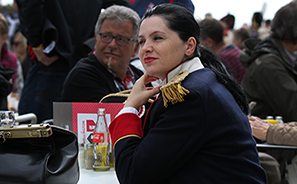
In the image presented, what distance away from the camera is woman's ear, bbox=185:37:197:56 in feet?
4.31

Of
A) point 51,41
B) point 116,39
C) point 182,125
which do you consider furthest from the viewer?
point 51,41

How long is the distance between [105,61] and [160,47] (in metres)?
1.14

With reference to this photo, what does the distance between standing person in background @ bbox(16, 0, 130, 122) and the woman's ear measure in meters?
1.76

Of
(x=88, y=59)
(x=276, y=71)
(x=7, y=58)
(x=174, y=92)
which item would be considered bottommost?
(x=7, y=58)

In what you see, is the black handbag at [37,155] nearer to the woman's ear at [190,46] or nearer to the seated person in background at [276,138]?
the woman's ear at [190,46]

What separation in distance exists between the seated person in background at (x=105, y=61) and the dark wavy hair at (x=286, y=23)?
1.51m

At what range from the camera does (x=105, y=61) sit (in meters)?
2.36

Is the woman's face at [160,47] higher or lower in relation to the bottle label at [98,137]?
higher

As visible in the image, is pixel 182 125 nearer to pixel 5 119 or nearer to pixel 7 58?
pixel 5 119

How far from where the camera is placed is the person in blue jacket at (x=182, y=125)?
112 centimetres

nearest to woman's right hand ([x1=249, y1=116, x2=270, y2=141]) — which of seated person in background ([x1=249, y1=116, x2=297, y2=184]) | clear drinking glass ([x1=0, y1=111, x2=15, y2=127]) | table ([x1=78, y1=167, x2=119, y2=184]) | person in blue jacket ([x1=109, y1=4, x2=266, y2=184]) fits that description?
seated person in background ([x1=249, y1=116, x2=297, y2=184])

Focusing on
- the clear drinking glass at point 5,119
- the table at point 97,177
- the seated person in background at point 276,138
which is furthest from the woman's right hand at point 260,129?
the clear drinking glass at point 5,119

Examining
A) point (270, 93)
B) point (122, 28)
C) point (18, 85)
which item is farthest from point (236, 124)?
point (18, 85)

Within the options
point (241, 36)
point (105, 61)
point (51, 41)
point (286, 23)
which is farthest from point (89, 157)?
point (241, 36)
